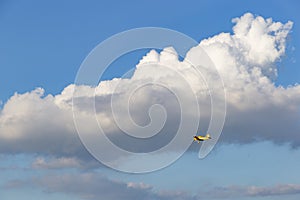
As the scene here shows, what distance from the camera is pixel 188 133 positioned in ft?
454

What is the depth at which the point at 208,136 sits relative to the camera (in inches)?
5118

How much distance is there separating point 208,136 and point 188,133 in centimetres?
947

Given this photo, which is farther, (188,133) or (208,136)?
(188,133)
